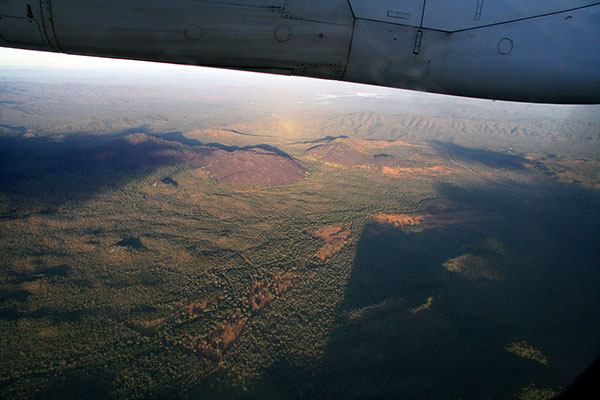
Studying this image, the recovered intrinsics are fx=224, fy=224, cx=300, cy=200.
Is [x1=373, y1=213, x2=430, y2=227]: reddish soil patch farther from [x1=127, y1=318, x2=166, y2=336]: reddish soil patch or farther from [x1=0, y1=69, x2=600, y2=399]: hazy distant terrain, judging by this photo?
[x1=127, y1=318, x2=166, y2=336]: reddish soil patch

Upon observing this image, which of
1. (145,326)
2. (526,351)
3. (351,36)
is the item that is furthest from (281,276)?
(351,36)

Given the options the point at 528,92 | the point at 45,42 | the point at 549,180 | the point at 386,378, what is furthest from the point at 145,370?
the point at 549,180

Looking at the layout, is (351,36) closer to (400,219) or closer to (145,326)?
(145,326)

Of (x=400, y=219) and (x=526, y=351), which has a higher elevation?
(x=400, y=219)

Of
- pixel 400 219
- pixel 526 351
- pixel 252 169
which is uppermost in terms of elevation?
pixel 252 169

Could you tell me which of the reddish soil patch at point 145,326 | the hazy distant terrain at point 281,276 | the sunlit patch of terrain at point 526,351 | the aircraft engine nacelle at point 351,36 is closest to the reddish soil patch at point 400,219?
the hazy distant terrain at point 281,276

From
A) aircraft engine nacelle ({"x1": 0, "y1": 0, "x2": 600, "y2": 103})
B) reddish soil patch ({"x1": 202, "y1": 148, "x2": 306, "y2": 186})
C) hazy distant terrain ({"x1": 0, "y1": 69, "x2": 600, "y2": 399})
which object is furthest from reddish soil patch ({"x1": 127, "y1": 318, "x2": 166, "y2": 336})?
reddish soil patch ({"x1": 202, "y1": 148, "x2": 306, "y2": 186})

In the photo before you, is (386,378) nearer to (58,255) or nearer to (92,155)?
(58,255)
